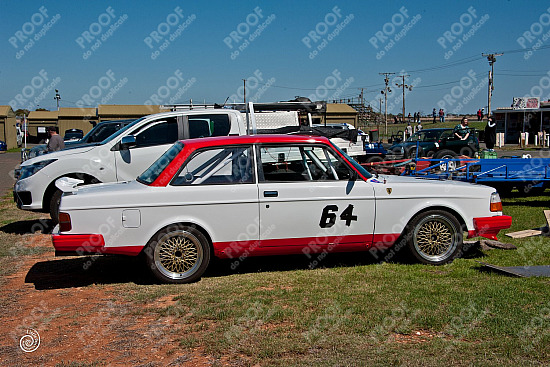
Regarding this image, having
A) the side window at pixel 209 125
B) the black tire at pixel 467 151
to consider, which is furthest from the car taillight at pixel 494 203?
the black tire at pixel 467 151

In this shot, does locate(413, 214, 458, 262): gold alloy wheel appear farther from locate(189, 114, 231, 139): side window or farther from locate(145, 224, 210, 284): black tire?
locate(189, 114, 231, 139): side window

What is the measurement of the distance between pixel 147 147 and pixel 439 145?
1301cm

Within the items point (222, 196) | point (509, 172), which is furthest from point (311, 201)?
point (509, 172)

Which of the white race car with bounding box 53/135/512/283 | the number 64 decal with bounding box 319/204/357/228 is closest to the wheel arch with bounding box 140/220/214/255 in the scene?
the white race car with bounding box 53/135/512/283

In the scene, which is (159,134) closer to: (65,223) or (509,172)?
(65,223)

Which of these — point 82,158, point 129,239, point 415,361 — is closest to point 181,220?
point 129,239

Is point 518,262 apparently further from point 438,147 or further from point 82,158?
point 438,147

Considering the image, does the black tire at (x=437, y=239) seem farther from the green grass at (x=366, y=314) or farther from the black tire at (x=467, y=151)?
the black tire at (x=467, y=151)

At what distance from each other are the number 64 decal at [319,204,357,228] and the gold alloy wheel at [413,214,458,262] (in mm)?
859

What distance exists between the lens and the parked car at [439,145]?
60.4 feet

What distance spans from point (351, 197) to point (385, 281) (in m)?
1.01

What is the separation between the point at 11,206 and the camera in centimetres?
1239

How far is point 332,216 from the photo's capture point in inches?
242

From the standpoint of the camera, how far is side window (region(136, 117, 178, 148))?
362 inches
